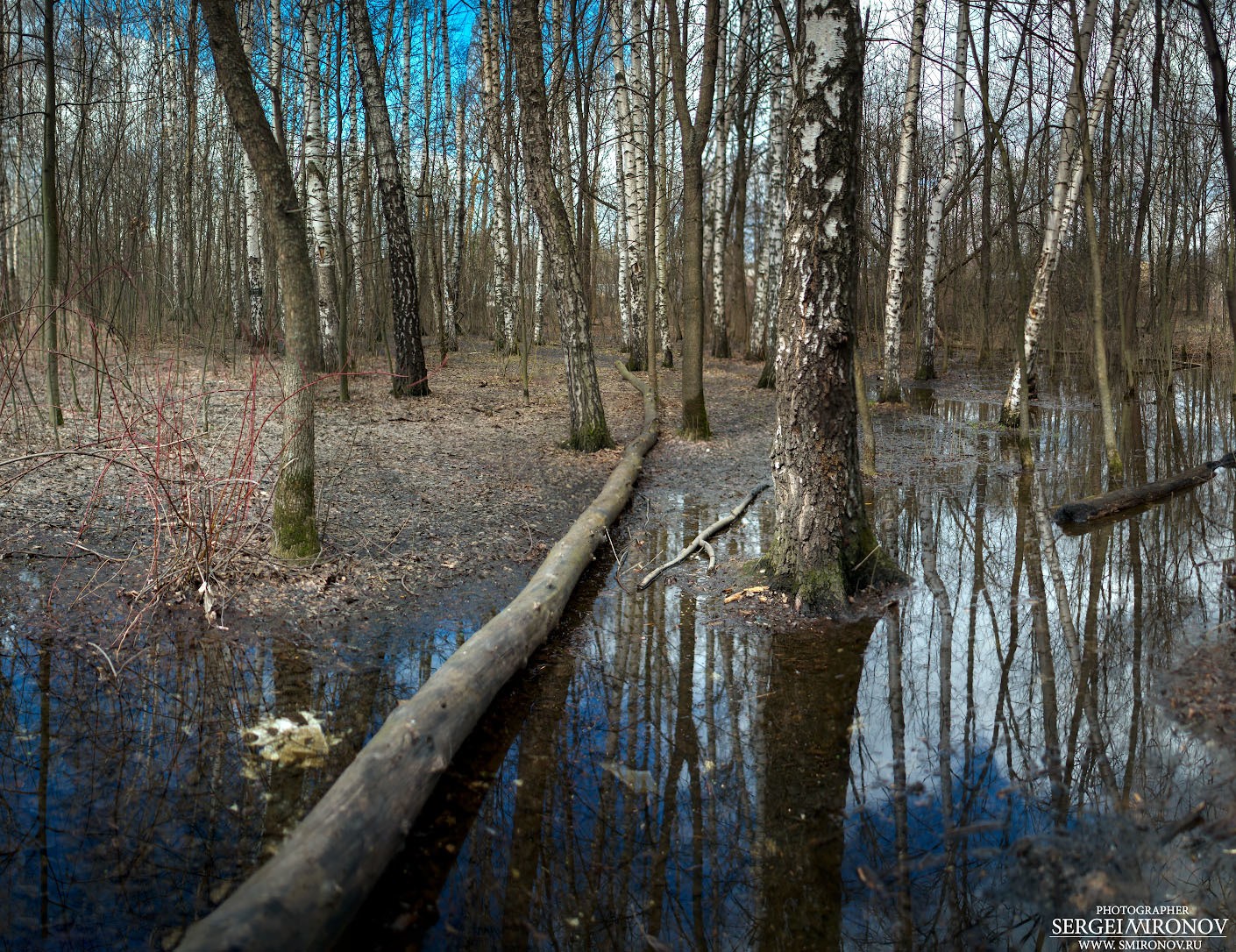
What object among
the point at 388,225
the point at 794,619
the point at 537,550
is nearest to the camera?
the point at 794,619

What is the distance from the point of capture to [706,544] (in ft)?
20.7

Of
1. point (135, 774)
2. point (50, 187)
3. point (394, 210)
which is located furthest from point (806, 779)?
point (394, 210)

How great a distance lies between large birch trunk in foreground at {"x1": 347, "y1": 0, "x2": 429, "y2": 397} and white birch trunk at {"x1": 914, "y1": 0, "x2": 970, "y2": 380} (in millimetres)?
7633

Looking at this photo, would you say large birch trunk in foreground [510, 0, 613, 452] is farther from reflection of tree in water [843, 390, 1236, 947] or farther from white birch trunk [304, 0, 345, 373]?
reflection of tree in water [843, 390, 1236, 947]

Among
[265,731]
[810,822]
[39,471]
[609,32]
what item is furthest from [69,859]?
[609,32]

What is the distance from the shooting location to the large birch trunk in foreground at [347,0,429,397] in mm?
11703

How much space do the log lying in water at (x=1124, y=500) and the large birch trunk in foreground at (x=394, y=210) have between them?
26.3 ft

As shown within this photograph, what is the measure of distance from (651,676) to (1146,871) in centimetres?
228

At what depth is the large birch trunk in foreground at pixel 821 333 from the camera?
5.00 meters

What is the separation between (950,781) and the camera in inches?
134

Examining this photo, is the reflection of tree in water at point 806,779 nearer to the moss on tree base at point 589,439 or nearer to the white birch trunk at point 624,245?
the moss on tree base at point 589,439

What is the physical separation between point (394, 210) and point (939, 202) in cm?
975

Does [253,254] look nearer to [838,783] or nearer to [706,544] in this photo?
[706,544]

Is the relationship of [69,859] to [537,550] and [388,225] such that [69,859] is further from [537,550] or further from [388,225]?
[388,225]
